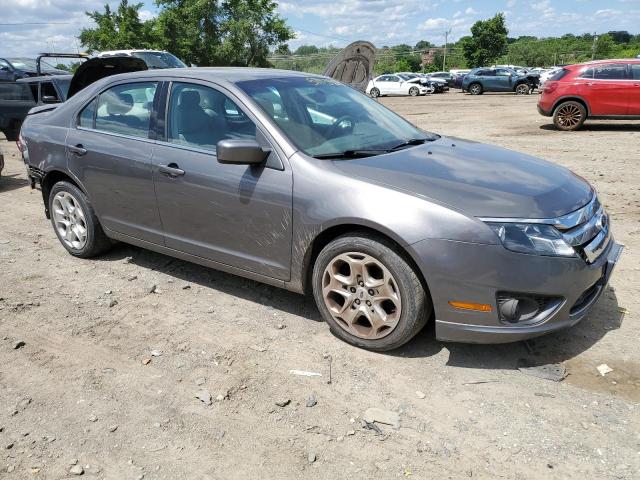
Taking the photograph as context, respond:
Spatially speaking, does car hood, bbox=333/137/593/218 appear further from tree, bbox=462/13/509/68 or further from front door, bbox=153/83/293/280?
tree, bbox=462/13/509/68

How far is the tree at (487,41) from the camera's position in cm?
5991

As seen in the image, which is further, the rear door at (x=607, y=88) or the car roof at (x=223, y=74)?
the rear door at (x=607, y=88)

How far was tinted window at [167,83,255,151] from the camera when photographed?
3861 millimetres

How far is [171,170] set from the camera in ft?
13.4

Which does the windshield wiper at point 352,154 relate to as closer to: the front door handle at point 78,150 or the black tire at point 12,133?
the front door handle at point 78,150

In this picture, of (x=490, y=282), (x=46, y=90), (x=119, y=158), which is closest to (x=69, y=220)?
(x=119, y=158)

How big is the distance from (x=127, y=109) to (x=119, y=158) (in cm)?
44

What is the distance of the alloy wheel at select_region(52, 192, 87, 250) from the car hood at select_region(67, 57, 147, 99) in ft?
9.33

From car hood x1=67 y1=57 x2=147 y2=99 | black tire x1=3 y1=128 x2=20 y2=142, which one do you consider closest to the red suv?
car hood x1=67 y1=57 x2=147 y2=99

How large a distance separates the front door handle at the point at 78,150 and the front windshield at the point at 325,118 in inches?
65.2

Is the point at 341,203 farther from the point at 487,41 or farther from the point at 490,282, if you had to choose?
the point at 487,41

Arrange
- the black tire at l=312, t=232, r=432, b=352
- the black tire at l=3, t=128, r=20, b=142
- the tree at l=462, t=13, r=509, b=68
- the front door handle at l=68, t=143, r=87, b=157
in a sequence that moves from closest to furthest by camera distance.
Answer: the black tire at l=312, t=232, r=432, b=352 < the front door handle at l=68, t=143, r=87, b=157 < the black tire at l=3, t=128, r=20, b=142 < the tree at l=462, t=13, r=509, b=68

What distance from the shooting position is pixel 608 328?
3.73 m

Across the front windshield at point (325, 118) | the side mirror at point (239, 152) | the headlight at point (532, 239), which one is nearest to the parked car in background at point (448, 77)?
the front windshield at point (325, 118)
